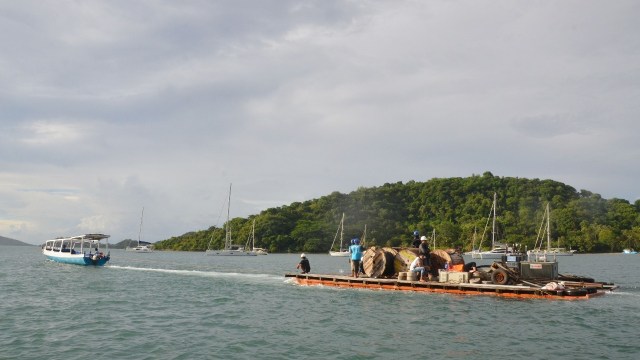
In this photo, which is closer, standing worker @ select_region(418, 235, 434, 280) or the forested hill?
standing worker @ select_region(418, 235, 434, 280)

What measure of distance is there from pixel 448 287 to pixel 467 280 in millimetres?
1296

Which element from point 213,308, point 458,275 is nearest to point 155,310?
point 213,308

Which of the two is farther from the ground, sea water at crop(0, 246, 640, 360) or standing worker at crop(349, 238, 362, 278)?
standing worker at crop(349, 238, 362, 278)

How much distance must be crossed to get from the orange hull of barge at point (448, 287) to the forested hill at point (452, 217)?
124m

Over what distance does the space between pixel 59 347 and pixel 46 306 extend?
10596 mm

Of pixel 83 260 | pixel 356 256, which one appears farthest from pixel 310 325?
pixel 83 260

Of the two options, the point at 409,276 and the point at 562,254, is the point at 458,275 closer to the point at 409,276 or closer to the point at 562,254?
the point at 409,276

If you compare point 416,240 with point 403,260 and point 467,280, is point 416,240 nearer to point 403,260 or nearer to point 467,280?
point 403,260

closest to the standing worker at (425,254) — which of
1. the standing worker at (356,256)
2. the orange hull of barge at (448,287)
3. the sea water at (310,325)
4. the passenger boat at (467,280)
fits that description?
A: the passenger boat at (467,280)

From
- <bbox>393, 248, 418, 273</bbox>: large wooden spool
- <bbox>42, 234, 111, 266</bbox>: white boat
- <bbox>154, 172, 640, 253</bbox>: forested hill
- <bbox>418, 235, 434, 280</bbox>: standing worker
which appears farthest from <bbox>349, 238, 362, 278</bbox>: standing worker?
<bbox>154, 172, 640, 253</bbox>: forested hill

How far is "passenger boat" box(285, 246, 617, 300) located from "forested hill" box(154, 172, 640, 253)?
122m

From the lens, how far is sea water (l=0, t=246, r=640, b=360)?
54.4 ft

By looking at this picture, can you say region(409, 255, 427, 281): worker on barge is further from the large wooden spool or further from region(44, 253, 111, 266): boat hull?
region(44, 253, 111, 266): boat hull

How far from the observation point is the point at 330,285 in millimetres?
34219
